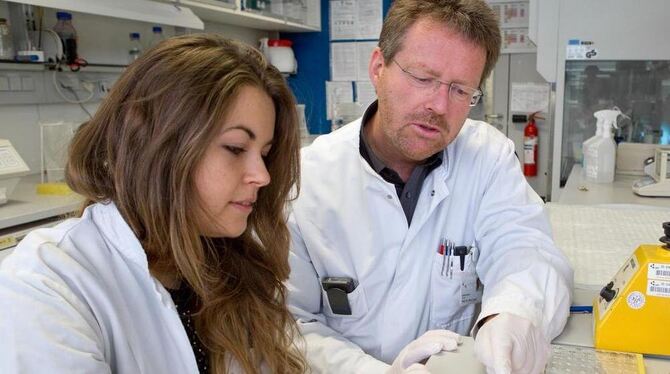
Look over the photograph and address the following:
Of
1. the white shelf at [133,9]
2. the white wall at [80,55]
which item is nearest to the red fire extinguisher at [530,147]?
the white shelf at [133,9]

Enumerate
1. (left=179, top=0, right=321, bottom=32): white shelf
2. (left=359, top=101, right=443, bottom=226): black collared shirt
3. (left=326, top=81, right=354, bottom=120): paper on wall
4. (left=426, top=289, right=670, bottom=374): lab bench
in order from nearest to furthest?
1. (left=426, top=289, right=670, bottom=374): lab bench
2. (left=359, top=101, right=443, bottom=226): black collared shirt
3. (left=179, top=0, right=321, bottom=32): white shelf
4. (left=326, top=81, right=354, bottom=120): paper on wall

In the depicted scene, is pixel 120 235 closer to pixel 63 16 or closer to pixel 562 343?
pixel 562 343

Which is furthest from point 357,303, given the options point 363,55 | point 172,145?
point 363,55

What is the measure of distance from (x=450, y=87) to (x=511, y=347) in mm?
610

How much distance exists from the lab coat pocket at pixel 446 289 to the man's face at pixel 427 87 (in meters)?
0.27

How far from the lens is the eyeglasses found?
128 centimetres

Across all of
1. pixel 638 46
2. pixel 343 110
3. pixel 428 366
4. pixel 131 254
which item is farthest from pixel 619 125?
pixel 131 254

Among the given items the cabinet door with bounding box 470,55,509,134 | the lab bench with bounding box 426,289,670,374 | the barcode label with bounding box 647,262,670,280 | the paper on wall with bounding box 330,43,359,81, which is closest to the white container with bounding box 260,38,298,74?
the paper on wall with bounding box 330,43,359,81

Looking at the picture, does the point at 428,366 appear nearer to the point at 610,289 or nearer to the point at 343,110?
the point at 610,289

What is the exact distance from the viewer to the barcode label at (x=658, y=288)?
0.96 m

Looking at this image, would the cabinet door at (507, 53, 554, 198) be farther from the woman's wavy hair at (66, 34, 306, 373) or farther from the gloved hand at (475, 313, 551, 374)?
the woman's wavy hair at (66, 34, 306, 373)

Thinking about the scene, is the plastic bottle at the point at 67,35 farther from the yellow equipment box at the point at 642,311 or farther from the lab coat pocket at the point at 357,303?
the yellow equipment box at the point at 642,311

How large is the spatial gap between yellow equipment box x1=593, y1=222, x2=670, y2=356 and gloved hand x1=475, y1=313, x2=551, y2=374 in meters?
0.12

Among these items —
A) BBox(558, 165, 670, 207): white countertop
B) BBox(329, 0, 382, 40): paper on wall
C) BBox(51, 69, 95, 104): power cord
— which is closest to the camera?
BBox(558, 165, 670, 207): white countertop
